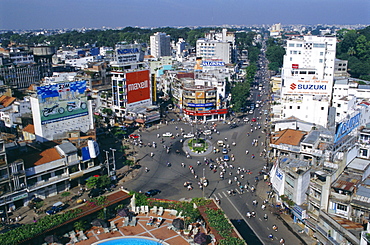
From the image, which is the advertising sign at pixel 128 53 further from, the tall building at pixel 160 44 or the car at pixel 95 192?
the tall building at pixel 160 44

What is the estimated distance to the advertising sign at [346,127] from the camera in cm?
3478

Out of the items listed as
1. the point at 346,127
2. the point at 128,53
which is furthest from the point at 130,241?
the point at 128,53

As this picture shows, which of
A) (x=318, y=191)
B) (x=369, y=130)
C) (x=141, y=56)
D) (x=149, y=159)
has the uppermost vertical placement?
(x=141, y=56)

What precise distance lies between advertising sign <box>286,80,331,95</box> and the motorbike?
37.2 m

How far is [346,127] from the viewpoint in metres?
36.8

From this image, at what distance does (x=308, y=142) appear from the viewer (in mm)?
42969

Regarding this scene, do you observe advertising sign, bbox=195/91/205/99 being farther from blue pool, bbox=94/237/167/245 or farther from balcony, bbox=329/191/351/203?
blue pool, bbox=94/237/167/245

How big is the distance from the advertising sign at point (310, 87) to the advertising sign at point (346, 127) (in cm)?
2078

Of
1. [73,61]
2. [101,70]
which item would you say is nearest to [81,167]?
[101,70]

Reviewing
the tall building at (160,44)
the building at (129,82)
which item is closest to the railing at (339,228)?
the building at (129,82)

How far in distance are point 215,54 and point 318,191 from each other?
95.9 metres

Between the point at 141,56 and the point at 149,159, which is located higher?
the point at 141,56

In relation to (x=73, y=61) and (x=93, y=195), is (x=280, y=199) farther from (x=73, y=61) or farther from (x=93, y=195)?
(x=73, y=61)

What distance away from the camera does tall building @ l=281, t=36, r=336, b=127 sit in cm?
5391
